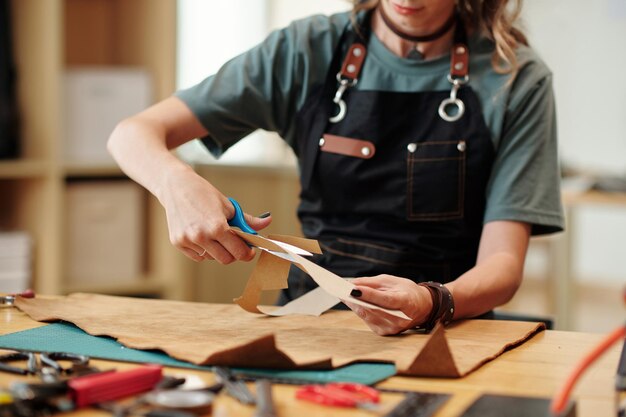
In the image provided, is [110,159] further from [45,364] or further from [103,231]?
[45,364]

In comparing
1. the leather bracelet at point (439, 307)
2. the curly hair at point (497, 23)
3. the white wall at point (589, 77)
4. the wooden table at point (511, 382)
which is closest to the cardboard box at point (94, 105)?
the curly hair at point (497, 23)

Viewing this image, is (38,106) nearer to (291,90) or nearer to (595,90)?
(291,90)

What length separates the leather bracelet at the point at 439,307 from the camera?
1276 millimetres

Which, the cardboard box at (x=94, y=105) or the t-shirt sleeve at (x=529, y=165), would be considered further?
the cardboard box at (x=94, y=105)

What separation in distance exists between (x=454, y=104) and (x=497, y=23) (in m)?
0.17

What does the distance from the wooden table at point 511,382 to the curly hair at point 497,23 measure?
0.60 m

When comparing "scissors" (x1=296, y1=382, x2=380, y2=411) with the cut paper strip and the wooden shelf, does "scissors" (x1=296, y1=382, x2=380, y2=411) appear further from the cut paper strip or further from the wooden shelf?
the wooden shelf

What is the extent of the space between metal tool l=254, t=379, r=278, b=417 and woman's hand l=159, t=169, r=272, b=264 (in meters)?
0.32

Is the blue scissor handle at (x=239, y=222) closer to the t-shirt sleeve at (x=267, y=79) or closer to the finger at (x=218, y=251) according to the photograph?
the finger at (x=218, y=251)

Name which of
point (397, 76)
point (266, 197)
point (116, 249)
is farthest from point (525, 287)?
point (397, 76)

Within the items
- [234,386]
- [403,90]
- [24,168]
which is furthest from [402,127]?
[24,168]

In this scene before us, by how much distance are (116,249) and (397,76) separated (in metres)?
1.56

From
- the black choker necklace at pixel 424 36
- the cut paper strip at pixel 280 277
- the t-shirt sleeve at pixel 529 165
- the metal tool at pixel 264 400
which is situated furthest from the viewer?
the black choker necklace at pixel 424 36

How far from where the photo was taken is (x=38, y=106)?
2750 mm
